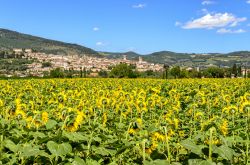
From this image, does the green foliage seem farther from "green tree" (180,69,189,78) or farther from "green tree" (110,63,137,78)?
"green tree" (180,69,189,78)

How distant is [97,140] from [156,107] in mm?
7282

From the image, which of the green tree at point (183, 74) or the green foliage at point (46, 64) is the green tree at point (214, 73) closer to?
the green tree at point (183, 74)

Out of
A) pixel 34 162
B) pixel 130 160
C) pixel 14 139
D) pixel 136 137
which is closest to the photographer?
pixel 34 162

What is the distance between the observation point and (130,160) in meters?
5.02

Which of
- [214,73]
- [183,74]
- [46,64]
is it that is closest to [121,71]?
[183,74]

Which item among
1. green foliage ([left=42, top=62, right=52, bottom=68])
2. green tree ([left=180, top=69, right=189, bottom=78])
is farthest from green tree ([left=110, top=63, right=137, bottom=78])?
green foliage ([left=42, top=62, right=52, bottom=68])

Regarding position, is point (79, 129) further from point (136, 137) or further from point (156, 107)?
point (156, 107)

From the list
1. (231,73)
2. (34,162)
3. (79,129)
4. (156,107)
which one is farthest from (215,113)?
(231,73)

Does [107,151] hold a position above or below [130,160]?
above

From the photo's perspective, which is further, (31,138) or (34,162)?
(31,138)

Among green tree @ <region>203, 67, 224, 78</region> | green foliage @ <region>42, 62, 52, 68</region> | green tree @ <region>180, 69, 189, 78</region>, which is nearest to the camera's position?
green tree @ <region>180, 69, 189, 78</region>

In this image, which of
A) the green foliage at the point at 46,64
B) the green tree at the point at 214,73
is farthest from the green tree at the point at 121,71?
the green foliage at the point at 46,64

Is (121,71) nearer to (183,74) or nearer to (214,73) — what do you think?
(183,74)

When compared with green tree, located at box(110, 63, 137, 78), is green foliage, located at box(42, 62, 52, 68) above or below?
below
